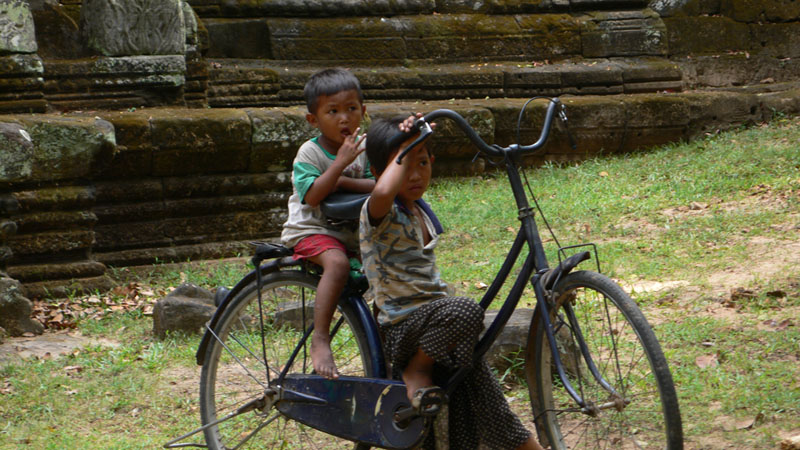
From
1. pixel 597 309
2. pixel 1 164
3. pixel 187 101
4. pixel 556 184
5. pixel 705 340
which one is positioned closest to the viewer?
pixel 597 309

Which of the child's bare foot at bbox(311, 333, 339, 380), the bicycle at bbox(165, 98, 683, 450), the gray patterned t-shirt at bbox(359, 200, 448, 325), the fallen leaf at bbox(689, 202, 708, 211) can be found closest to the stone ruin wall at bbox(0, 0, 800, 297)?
the fallen leaf at bbox(689, 202, 708, 211)

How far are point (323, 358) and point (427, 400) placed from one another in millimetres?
433

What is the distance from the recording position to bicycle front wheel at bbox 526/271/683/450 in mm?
2391

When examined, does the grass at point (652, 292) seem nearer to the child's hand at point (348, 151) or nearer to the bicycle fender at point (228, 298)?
the bicycle fender at point (228, 298)

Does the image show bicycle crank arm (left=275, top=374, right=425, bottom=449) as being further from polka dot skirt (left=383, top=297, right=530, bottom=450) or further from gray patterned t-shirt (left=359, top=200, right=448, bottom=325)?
gray patterned t-shirt (left=359, top=200, right=448, bottom=325)

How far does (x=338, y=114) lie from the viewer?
317 centimetres

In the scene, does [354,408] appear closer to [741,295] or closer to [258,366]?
[258,366]

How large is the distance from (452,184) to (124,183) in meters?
3.18

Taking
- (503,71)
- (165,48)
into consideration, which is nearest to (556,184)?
(503,71)

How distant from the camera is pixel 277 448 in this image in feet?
11.6

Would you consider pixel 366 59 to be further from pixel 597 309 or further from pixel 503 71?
pixel 597 309

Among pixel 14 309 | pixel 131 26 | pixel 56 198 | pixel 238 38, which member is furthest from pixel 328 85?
pixel 238 38

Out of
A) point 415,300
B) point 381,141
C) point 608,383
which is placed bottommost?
point 608,383

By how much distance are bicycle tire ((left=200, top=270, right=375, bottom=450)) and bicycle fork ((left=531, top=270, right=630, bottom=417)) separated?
0.66 m
